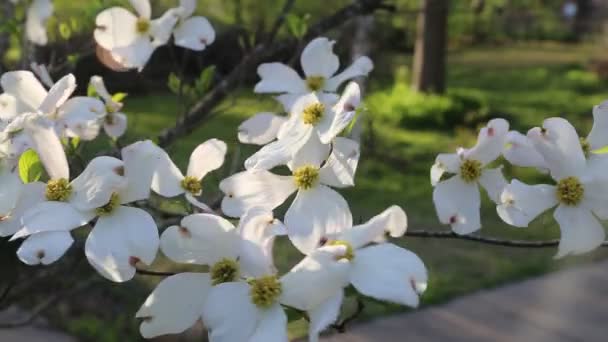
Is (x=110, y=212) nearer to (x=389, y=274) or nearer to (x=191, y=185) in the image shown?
(x=191, y=185)

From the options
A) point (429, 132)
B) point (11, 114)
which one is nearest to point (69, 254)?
point (11, 114)

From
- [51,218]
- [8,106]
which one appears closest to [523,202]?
[51,218]

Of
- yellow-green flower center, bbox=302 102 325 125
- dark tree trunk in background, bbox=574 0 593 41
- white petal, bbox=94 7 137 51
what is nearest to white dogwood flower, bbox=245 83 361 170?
yellow-green flower center, bbox=302 102 325 125

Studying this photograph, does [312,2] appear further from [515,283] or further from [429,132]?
[515,283]

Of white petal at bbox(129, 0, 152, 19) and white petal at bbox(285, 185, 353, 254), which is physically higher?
white petal at bbox(129, 0, 152, 19)

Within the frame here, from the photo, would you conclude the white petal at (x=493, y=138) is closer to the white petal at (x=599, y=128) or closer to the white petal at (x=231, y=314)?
the white petal at (x=599, y=128)

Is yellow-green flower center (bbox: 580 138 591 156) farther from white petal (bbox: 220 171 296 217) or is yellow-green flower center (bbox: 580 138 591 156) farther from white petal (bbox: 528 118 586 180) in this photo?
white petal (bbox: 220 171 296 217)
